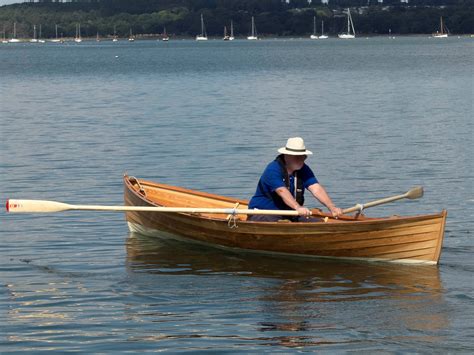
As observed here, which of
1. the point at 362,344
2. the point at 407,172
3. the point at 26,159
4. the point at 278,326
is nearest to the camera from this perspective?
the point at 362,344

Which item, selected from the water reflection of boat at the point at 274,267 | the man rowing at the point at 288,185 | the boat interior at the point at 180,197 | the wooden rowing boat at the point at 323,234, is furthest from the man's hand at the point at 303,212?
the boat interior at the point at 180,197

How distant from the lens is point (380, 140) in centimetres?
3619

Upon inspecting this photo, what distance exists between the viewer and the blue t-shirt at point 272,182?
1744cm

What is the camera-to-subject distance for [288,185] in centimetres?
1767

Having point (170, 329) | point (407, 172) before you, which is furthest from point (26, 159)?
point (170, 329)

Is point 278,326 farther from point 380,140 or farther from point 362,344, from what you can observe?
point 380,140

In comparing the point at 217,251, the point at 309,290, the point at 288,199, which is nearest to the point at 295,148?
the point at 288,199

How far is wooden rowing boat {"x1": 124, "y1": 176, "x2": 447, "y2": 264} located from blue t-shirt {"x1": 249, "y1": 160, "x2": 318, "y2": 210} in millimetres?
301

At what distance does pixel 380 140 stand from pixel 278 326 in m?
22.1

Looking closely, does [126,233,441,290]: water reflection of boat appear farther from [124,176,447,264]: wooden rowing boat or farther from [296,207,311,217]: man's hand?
[296,207,311,217]: man's hand

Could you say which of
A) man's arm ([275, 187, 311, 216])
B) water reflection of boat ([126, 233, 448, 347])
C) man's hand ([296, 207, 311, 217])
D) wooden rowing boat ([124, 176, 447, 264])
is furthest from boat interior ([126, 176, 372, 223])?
man's hand ([296, 207, 311, 217])

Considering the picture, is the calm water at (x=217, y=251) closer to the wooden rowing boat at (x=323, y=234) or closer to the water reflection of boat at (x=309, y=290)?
the water reflection of boat at (x=309, y=290)

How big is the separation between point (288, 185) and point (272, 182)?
0.33 m

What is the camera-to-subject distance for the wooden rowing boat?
55.6ft
